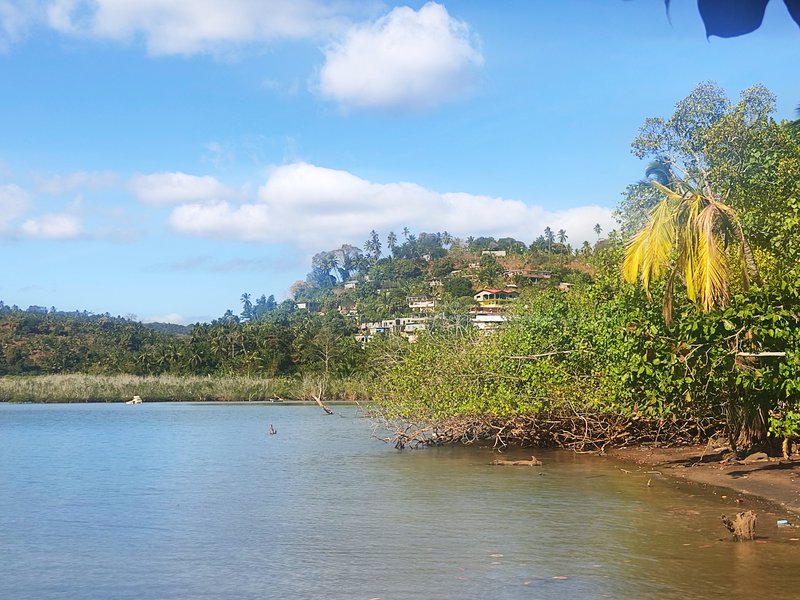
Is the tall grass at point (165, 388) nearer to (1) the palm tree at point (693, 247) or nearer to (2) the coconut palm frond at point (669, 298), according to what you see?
(2) the coconut palm frond at point (669, 298)

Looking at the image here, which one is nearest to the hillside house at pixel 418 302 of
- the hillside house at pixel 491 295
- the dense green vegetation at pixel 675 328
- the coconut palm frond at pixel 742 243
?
the hillside house at pixel 491 295

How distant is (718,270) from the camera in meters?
12.1

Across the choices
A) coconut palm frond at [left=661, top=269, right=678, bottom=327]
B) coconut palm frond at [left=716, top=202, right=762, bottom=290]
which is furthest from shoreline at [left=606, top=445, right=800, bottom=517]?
coconut palm frond at [left=716, top=202, right=762, bottom=290]

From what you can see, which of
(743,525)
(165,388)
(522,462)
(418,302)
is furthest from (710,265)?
(418,302)

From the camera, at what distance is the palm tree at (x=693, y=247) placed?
12188 millimetres

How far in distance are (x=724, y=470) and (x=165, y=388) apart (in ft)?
183

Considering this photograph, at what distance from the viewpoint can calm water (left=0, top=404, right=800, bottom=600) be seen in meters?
9.70

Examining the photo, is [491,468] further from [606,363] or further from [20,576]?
[20,576]

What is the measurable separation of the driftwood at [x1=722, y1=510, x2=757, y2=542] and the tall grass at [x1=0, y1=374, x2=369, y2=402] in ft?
163

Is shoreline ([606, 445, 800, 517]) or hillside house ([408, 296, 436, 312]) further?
hillside house ([408, 296, 436, 312])

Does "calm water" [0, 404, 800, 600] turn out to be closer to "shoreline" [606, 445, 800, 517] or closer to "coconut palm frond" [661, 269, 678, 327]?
"shoreline" [606, 445, 800, 517]

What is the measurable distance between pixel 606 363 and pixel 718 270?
6.59 metres

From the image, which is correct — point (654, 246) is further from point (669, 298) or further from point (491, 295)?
point (491, 295)

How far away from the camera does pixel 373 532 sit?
43.0ft
